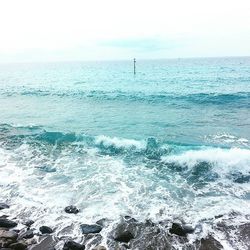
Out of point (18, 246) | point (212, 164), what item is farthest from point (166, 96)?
point (18, 246)

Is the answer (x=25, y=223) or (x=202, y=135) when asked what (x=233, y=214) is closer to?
(x=25, y=223)

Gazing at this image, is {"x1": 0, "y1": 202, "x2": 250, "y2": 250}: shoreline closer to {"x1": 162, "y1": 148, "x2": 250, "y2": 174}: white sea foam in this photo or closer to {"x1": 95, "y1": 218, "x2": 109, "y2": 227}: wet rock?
{"x1": 95, "y1": 218, "x2": 109, "y2": 227}: wet rock

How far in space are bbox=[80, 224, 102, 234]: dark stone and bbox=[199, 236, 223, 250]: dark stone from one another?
10.4ft

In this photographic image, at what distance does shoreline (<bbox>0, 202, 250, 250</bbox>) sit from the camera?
819cm

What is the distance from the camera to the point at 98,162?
15.3 meters

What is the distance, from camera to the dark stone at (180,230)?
28.6ft

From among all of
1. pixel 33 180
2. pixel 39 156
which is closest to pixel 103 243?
pixel 33 180

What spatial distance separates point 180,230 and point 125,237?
67.8 inches

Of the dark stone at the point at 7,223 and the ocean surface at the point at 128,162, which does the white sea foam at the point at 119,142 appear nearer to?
the ocean surface at the point at 128,162

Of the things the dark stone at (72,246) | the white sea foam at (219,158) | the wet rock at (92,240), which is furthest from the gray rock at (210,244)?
the white sea foam at (219,158)

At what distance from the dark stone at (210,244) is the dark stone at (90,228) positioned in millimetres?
3161

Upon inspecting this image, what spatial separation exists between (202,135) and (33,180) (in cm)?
1106

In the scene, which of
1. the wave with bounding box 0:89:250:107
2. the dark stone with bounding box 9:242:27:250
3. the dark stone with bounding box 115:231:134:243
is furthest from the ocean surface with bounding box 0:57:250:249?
the wave with bounding box 0:89:250:107

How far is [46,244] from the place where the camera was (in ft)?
27.3
